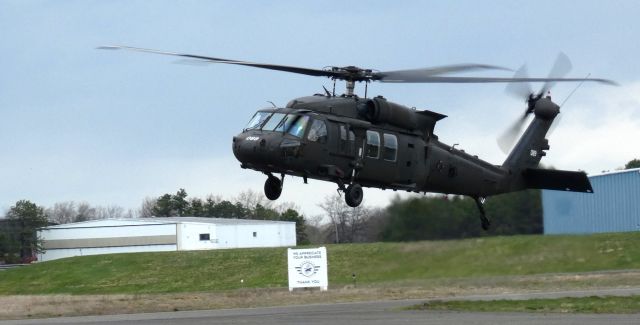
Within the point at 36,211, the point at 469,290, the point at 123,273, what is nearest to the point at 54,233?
the point at 36,211

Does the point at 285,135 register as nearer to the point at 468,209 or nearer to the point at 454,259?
the point at 468,209

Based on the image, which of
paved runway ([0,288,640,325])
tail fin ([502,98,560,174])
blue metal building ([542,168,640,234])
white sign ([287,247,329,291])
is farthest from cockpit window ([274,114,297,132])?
white sign ([287,247,329,291])

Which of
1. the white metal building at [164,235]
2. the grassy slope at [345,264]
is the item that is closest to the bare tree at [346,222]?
the grassy slope at [345,264]

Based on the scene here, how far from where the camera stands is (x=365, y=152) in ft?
89.5

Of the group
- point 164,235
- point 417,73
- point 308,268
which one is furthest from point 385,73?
point 164,235

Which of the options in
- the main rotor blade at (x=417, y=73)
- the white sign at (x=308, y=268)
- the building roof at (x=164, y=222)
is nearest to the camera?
the main rotor blade at (x=417, y=73)

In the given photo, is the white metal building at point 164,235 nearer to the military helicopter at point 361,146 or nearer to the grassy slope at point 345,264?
the grassy slope at point 345,264

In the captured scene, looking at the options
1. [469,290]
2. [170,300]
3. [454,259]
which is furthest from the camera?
[170,300]

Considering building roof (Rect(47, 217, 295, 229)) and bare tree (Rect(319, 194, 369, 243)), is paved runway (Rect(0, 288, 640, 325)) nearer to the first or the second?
bare tree (Rect(319, 194, 369, 243))

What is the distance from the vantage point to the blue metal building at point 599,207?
109ft

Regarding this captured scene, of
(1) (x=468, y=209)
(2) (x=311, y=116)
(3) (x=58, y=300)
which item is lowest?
(3) (x=58, y=300)

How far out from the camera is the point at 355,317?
32.0 m

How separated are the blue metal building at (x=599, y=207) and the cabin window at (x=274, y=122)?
11302 millimetres

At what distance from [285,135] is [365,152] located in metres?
2.60
